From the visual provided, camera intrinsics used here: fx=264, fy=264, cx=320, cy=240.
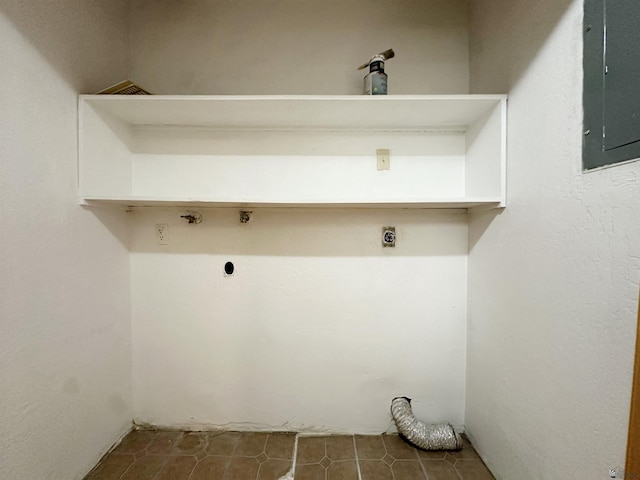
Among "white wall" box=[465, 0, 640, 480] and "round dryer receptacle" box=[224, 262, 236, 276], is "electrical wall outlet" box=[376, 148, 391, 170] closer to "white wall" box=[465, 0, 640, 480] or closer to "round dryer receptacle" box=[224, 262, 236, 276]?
"white wall" box=[465, 0, 640, 480]

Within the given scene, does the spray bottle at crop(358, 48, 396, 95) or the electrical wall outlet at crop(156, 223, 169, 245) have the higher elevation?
the spray bottle at crop(358, 48, 396, 95)

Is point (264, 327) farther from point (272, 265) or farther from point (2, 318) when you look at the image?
point (2, 318)

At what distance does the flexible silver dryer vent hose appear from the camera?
4.56 ft

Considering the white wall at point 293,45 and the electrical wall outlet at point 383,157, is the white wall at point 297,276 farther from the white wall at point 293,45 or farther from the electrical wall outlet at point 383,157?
the electrical wall outlet at point 383,157

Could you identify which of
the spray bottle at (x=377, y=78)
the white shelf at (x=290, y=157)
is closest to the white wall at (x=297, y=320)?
the white shelf at (x=290, y=157)

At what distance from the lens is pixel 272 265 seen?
1538mm

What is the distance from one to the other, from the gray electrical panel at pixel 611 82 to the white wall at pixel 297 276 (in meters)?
0.76

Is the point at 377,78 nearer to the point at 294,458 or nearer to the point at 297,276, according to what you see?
the point at 297,276

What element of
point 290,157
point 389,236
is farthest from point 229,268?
point 389,236

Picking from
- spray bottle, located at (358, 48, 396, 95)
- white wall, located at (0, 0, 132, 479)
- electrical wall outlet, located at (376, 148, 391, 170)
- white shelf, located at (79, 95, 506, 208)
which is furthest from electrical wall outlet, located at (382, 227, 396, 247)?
white wall, located at (0, 0, 132, 479)

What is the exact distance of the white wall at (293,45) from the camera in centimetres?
150

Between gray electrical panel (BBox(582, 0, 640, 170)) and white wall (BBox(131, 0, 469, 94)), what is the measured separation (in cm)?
79

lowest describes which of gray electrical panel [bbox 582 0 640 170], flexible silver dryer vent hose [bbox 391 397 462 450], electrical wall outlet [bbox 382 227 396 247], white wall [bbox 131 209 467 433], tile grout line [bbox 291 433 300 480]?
tile grout line [bbox 291 433 300 480]

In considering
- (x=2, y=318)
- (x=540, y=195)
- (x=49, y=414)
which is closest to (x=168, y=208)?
(x=2, y=318)
